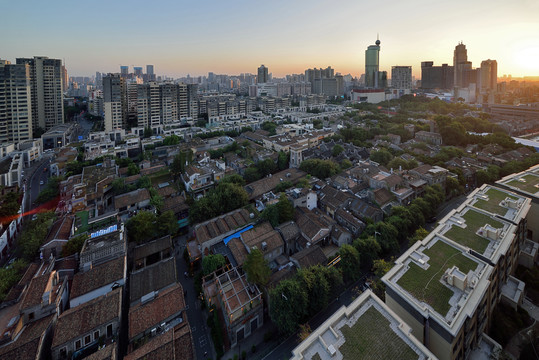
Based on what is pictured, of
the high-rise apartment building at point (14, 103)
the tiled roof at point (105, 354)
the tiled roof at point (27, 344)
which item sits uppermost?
the high-rise apartment building at point (14, 103)

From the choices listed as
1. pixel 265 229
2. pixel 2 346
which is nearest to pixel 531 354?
pixel 265 229

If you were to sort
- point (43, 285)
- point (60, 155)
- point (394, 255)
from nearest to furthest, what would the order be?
1. point (43, 285)
2. point (394, 255)
3. point (60, 155)

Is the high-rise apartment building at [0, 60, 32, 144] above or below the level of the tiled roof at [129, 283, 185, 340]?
above

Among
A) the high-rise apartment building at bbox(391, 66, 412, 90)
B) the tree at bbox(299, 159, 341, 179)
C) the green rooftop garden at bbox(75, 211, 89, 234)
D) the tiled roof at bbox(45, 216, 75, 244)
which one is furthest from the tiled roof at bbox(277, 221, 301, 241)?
the high-rise apartment building at bbox(391, 66, 412, 90)

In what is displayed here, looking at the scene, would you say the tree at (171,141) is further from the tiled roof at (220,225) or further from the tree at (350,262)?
the tree at (350,262)

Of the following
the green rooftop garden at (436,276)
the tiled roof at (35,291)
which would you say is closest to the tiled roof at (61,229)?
the tiled roof at (35,291)

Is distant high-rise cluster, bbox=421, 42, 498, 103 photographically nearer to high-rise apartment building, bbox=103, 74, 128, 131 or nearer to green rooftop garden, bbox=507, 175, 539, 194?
green rooftop garden, bbox=507, 175, 539, 194

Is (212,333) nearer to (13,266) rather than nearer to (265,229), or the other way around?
(265,229)
